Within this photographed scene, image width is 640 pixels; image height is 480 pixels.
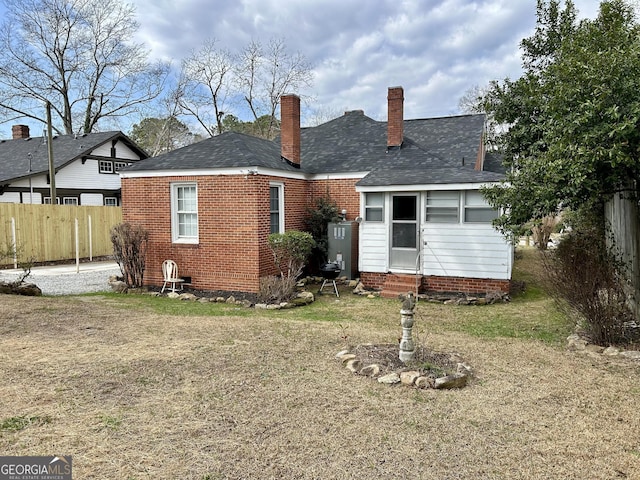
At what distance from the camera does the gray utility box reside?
12508 millimetres

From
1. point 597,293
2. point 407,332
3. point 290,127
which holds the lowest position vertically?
point 407,332

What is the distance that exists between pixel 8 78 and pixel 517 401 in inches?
1348

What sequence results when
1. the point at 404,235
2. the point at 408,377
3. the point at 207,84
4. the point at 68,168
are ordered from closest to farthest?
1. the point at 408,377
2. the point at 404,235
3. the point at 68,168
4. the point at 207,84

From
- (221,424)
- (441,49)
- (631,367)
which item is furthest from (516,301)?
(441,49)

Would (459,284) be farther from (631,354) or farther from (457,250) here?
(631,354)

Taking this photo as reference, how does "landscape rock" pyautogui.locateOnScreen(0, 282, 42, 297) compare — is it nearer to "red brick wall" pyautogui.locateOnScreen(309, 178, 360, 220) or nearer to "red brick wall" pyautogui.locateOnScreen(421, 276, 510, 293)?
"red brick wall" pyautogui.locateOnScreen(309, 178, 360, 220)

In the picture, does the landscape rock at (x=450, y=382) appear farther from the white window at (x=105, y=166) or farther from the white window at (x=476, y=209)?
the white window at (x=105, y=166)

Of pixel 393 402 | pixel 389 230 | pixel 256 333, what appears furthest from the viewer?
pixel 389 230

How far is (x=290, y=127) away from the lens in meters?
13.6

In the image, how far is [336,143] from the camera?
1597cm

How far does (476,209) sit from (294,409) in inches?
317

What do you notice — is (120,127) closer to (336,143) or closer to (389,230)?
(336,143)

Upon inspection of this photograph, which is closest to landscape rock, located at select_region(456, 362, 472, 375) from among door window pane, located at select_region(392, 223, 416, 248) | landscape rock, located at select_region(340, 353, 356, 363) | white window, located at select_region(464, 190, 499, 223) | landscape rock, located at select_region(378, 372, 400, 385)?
landscape rock, located at select_region(378, 372, 400, 385)

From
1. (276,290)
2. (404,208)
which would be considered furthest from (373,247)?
(276,290)
